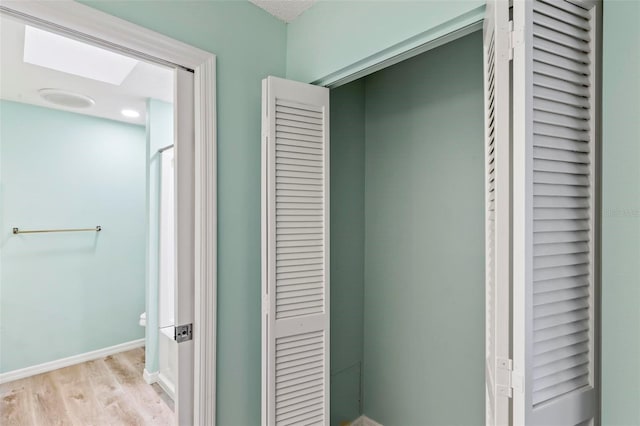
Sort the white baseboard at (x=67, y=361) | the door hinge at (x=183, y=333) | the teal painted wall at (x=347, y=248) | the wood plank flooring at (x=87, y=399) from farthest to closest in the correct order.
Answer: the white baseboard at (x=67, y=361)
the teal painted wall at (x=347, y=248)
the wood plank flooring at (x=87, y=399)
the door hinge at (x=183, y=333)

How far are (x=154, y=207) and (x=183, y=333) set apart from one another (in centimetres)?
148

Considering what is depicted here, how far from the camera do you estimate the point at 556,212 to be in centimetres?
84

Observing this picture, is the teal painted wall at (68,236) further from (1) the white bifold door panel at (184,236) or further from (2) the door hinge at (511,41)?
(2) the door hinge at (511,41)

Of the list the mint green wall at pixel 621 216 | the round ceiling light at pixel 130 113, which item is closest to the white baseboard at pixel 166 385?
the round ceiling light at pixel 130 113

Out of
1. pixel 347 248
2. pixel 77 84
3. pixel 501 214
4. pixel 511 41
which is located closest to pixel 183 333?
pixel 347 248

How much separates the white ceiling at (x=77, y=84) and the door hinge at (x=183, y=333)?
1.38m

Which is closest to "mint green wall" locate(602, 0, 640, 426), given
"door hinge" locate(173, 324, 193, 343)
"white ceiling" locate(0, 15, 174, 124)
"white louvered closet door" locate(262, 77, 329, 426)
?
"white louvered closet door" locate(262, 77, 329, 426)

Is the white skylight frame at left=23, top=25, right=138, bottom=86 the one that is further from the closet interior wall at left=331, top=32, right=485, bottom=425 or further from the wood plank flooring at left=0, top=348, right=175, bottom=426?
the wood plank flooring at left=0, top=348, right=175, bottom=426

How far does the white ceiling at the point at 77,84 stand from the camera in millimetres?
1731

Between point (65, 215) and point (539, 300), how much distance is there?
127 inches

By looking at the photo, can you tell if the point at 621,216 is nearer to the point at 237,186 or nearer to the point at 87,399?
the point at 237,186

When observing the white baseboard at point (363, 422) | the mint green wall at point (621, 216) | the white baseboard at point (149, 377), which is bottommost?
the white baseboard at point (363, 422)

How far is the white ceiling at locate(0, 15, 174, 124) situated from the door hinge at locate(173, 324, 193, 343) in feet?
4.54

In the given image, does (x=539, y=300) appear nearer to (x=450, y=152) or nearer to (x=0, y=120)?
(x=450, y=152)
